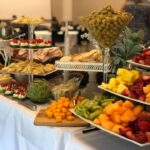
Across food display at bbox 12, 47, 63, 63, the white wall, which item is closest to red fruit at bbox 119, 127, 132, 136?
food display at bbox 12, 47, 63, 63

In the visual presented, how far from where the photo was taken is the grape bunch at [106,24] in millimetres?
1147

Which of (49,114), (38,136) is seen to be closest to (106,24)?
(49,114)

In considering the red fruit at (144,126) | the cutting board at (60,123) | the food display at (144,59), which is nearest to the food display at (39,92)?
the cutting board at (60,123)

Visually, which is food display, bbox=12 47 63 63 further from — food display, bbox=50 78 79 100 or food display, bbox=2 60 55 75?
food display, bbox=50 78 79 100

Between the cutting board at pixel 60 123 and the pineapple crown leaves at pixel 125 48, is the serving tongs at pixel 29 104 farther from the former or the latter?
the pineapple crown leaves at pixel 125 48

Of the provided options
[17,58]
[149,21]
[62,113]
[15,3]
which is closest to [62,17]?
[15,3]

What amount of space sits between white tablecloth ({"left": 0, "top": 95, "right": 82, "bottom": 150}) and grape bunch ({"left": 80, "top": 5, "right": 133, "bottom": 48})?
0.37 meters

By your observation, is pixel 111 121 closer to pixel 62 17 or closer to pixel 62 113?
pixel 62 113

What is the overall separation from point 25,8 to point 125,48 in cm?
354

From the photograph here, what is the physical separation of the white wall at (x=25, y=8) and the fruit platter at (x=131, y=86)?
143 inches

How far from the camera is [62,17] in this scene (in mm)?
4980

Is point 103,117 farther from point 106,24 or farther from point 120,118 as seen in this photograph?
point 106,24

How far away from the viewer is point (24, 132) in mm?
1339

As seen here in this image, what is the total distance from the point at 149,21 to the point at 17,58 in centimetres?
112
